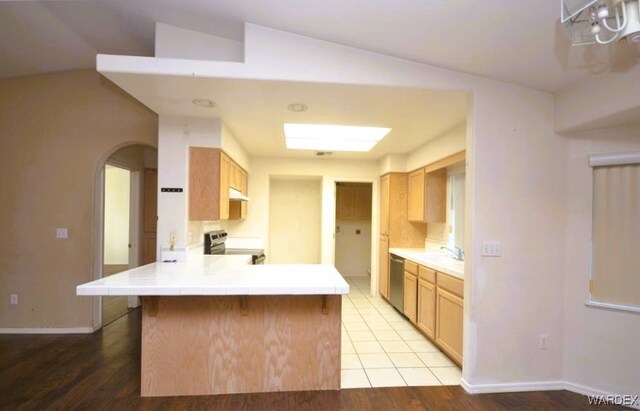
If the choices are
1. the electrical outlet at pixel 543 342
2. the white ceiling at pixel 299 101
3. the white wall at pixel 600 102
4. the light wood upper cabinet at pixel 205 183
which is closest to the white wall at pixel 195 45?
the white ceiling at pixel 299 101

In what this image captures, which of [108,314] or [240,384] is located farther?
[108,314]

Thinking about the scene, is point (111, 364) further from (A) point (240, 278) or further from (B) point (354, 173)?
(B) point (354, 173)

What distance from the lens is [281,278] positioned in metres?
2.22

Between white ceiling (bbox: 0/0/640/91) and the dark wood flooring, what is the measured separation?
8.26 feet

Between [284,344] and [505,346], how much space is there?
179cm

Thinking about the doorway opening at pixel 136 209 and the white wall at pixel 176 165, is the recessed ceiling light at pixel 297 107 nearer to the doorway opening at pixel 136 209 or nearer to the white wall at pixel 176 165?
the white wall at pixel 176 165

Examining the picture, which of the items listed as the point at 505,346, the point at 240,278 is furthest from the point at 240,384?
the point at 505,346

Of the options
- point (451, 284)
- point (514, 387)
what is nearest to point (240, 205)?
point (451, 284)

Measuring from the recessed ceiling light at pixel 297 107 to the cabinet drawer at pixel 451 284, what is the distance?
2139 millimetres

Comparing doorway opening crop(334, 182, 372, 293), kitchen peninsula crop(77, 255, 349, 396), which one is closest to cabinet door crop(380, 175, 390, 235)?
doorway opening crop(334, 182, 372, 293)

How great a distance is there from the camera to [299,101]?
258 cm

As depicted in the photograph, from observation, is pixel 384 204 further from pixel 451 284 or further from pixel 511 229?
pixel 511 229

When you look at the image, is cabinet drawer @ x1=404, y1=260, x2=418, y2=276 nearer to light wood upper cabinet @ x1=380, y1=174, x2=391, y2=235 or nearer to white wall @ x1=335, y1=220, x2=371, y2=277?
light wood upper cabinet @ x1=380, y1=174, x2=391, y2=235

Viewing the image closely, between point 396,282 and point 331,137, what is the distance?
2.30 m
